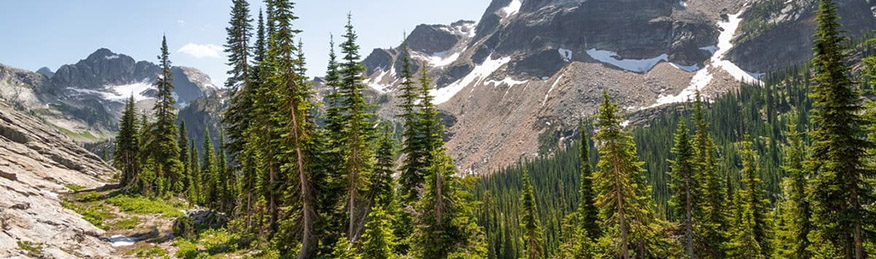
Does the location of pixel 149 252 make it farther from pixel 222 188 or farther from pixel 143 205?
pixel 222 188

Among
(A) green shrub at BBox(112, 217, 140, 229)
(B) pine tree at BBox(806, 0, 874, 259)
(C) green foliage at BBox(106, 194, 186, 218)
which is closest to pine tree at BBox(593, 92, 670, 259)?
(B) pine tree at BBox(806, 0, 874, 259)

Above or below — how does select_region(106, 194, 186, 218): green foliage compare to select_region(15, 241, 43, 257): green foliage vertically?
below

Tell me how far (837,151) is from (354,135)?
2085cm

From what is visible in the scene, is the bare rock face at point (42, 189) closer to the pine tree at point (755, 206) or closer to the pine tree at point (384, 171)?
the pine tree at point (384, 171)

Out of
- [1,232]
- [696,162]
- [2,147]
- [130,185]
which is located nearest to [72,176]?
[2,147]

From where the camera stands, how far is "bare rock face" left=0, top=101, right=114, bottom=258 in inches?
685

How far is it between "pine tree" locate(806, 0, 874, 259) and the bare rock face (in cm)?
3014

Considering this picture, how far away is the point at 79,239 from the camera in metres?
20.7

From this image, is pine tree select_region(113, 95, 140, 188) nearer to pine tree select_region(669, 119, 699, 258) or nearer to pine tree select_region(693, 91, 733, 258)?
pine tree select_region(669, 119, 699, 258)

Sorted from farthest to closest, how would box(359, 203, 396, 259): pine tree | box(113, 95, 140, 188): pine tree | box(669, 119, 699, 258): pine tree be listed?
box(113, 95, 140, 188): pine tree < box(669, 119, 699, 258): pine tree < box(359, 203, 396, 259): pine tree

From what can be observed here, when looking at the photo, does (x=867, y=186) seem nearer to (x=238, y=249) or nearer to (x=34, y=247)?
(x=238, y=249)

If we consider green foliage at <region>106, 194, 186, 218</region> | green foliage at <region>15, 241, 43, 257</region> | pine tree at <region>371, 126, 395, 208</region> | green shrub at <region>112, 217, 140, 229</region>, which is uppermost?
pine tree at <region>371, 126, 395, 208</region>

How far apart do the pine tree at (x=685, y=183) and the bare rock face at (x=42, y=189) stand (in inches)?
1371

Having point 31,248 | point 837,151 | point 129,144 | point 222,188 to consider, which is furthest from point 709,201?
point 129,144
